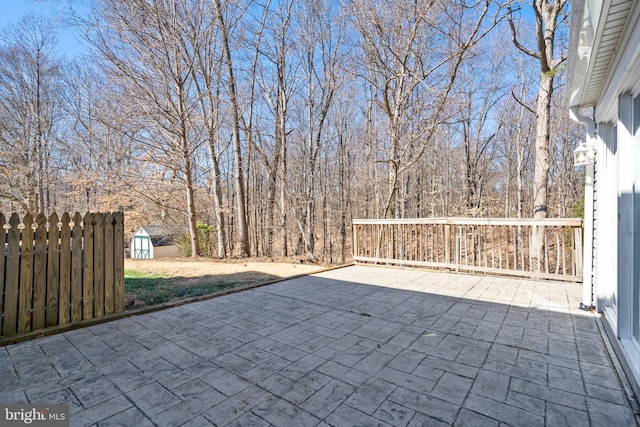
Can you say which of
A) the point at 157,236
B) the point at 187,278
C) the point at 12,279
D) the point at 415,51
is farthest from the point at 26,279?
the point at 157,236

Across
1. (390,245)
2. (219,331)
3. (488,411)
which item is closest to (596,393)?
(488,411)

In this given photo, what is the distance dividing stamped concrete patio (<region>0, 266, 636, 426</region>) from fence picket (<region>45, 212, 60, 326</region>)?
0.29 metres

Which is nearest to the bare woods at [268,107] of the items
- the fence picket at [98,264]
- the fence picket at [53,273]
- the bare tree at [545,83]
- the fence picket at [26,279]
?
the bare tree at [545,83]

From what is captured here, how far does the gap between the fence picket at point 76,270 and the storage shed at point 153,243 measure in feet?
46.7

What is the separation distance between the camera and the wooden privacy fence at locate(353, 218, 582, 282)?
186 inches

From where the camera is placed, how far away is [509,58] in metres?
12.8

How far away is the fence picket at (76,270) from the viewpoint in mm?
3119

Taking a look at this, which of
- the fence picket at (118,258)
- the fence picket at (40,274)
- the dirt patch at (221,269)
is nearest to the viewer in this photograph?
the fence picket at (40,274)

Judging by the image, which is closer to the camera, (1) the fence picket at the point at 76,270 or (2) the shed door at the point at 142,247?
(1) the fence picket at the point at 76,270

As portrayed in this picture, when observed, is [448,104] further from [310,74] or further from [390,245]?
[310,74]

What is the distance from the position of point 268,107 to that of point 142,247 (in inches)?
459

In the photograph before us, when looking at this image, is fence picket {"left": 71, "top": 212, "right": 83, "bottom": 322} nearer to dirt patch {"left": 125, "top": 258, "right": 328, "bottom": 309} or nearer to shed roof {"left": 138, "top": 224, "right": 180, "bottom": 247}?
dirt patch {"left": 125, "top": 258, "right": 328, "bottom": 309}

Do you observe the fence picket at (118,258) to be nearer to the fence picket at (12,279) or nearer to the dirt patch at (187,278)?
the dirt patch at (187,278)

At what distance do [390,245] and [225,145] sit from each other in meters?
7.03
